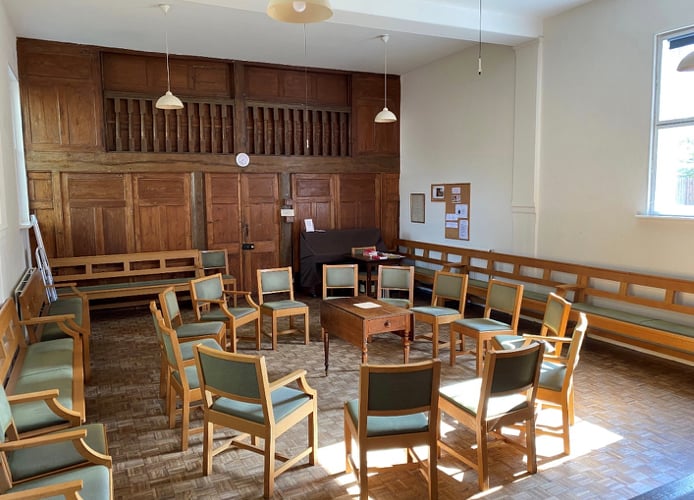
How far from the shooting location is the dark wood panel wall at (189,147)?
23.1 feet

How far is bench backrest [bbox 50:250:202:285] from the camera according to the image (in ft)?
23.1

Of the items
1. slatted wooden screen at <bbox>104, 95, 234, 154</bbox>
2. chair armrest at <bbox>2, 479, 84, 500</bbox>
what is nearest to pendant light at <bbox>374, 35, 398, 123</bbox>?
slatted wooden screen at <bbox>104, 95, 234, 154</bbox>

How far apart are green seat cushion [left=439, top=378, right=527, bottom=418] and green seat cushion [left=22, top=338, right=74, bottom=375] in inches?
103

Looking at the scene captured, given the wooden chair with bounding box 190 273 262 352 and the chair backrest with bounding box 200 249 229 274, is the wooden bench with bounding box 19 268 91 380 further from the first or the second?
the chair backrest with bounding box 200 249 229 274

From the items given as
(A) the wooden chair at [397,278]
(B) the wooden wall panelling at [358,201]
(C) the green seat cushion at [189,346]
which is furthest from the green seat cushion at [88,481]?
(B) the wooden wall panelling at [358,201]

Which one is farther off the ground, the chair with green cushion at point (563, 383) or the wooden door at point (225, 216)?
the wooden door at point (225, 216)

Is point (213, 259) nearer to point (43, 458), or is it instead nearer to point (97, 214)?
point (97, 214)

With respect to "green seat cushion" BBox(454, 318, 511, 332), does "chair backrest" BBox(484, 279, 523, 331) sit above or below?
above

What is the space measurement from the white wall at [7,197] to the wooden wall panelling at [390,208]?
543 cm

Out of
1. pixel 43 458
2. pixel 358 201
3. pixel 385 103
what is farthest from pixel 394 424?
pixel 385 103

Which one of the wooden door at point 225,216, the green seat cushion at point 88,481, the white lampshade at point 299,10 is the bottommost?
the green seat cushion at point 88,481

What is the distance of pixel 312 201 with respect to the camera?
875 centimetres

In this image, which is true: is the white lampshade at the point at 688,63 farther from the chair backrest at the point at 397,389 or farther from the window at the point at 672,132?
the window at the point at 672,132

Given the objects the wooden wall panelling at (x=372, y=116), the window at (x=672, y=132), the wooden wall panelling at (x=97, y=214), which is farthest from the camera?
the wooden wall panelling at (x=372, y=116)
